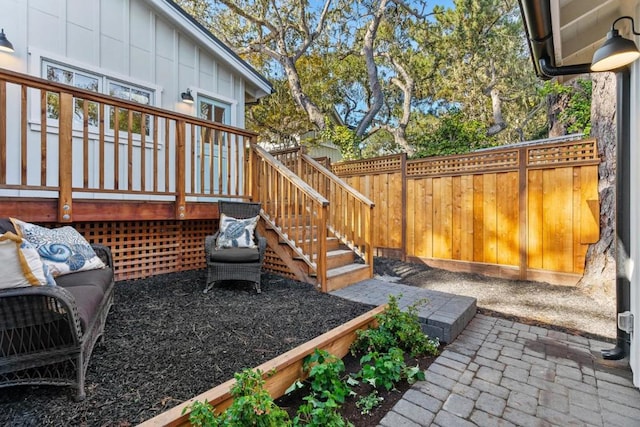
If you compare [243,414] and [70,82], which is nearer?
[243,414]

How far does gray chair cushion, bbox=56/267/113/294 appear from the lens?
2.22 metres

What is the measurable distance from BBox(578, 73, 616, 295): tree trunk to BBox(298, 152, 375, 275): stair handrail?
292 centimetres

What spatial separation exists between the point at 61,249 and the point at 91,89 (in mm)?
3355

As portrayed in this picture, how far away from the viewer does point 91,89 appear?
4.63 m

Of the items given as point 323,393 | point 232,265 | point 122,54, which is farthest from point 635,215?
point 122,54

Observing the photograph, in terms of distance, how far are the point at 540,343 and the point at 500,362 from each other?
649 mm

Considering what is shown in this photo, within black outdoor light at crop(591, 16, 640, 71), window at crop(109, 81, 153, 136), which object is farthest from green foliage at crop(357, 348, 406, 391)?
window at crop(109, 81, 153, 136)

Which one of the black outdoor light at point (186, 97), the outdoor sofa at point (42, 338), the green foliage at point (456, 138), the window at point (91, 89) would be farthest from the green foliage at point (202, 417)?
the green foliage at point (456, 138)

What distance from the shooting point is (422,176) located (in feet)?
18.9

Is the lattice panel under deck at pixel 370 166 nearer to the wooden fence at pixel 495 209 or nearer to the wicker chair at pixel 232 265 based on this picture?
the wooden fence at pixel 495 209

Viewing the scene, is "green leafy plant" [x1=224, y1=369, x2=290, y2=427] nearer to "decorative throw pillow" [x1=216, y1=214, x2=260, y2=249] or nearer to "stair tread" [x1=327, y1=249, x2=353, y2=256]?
"decorative throw pillow" [x1=216, y1=214, x2=260, y2=249]

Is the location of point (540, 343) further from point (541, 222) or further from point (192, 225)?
point (192, 225)

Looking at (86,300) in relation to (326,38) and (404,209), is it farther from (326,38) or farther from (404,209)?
(326,38)

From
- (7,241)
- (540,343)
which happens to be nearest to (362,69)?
(540,343)
